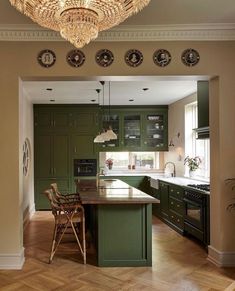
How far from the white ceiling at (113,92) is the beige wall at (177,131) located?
160 millimetres

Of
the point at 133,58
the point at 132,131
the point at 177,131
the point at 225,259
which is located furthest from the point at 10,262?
the point at 132,131

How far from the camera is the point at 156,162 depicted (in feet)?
29.0

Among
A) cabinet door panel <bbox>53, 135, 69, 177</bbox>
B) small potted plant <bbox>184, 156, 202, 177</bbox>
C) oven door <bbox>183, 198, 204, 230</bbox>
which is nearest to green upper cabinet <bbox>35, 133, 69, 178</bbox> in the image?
cabinet door panel <bbox>53, 135, 69, 177</bbox>

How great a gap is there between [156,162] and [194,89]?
307 centimetres

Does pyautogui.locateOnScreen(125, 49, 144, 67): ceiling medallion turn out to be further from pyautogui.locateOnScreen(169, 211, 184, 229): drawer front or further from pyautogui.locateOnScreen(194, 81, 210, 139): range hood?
pyautogui.locateOnScreen(169, 211, 184, 229): drawer front

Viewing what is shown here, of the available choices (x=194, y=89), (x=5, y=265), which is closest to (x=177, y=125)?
(x=194, y=89)

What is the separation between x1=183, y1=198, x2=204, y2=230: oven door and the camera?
4.68 metres

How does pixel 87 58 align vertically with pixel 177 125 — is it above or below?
above

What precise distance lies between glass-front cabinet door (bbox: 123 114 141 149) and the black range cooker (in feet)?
11.0

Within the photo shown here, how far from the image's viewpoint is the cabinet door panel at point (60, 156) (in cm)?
798

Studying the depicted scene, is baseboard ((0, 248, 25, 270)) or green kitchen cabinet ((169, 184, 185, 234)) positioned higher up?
green kitchen cabinet ((169, 184, 185, 234))

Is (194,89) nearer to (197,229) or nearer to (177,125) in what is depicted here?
(177,125)

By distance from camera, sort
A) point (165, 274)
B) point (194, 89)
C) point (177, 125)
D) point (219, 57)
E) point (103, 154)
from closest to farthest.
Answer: point (165, 274)
point (219, 57)
point (194, 89)
point (177, 125)
point (103, 154)

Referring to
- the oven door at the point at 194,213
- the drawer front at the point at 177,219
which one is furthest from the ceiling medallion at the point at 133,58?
the drawer front at the point at 177,219
